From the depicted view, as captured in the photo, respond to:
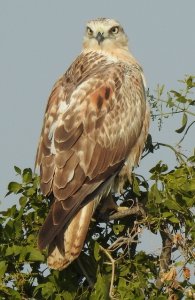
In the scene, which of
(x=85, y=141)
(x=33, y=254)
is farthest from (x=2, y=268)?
(x=85, y=141)

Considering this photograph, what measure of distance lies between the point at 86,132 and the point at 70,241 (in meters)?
1.13

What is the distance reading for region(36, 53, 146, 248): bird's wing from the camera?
23.0ft

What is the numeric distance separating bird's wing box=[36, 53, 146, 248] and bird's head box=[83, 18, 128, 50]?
55 centimetres

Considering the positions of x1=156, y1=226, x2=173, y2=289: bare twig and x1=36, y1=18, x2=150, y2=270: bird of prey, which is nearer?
x1=156, y1=226, x2=173, y2=289: bare twig

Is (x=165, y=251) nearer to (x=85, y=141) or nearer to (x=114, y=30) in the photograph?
(x=85, y=141)

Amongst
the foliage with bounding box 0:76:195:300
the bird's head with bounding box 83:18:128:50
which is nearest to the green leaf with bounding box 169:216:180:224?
the foliage with bounding box 0:76:195:300

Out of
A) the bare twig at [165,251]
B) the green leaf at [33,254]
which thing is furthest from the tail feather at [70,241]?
the bare twig at [165,251]

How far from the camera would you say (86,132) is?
24.9ft

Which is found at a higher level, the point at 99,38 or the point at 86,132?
the point at 99,38

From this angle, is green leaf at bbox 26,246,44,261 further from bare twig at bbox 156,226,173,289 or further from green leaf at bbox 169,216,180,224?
green leaf at bbox 169,216,180,224

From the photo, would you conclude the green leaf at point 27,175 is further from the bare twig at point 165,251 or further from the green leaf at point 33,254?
the bare twig at point 165,251

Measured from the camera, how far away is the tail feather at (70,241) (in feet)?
21.7

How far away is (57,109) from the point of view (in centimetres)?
789

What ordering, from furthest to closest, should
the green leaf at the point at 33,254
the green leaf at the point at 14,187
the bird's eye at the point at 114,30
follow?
the bird's eye at the point at 114,30, the green leaf at the point at 14,187, the green leaf at the point at 33,254
